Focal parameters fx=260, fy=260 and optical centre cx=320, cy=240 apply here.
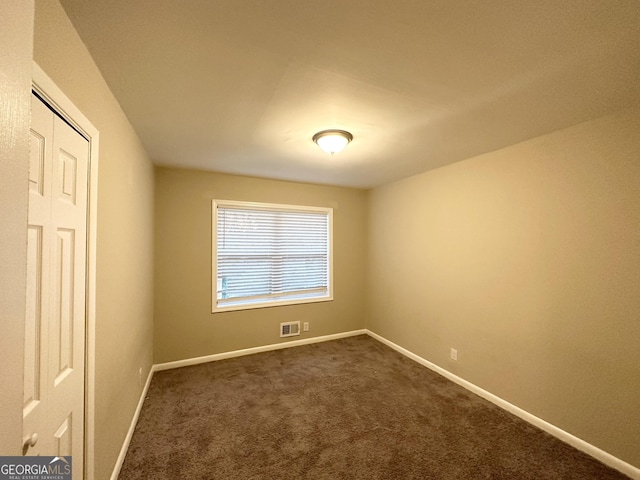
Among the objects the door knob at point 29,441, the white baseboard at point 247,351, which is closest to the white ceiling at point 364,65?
the door knob at point 29,441

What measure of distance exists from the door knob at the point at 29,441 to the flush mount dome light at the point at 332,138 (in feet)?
7.14

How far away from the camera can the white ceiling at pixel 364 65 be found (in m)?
1.04

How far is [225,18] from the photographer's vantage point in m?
1.07

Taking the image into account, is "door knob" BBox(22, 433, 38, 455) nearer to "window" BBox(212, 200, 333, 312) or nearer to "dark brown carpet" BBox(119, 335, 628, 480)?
"dark brown carpet" BBox(119, 335, 628, 480)

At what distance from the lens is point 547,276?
2102 mm

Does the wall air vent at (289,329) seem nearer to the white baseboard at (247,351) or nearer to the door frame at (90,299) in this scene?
the white baseboard at (247,351)

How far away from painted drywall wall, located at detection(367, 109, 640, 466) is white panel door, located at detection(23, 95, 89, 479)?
3052 mm

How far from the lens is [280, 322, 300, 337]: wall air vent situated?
3701 mm

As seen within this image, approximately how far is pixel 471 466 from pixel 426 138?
2.45m

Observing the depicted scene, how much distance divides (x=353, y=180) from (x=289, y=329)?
2327 millimetres

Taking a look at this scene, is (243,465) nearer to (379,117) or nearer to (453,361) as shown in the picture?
(453,361)

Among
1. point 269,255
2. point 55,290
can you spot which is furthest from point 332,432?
point 269,255

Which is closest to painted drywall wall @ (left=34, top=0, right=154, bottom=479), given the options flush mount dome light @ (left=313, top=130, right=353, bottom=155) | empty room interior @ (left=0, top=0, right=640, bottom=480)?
empty room interior @ (left=0, top=0, right=640, bottom=480)

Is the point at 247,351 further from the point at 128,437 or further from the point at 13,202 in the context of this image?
the point at 13,202
